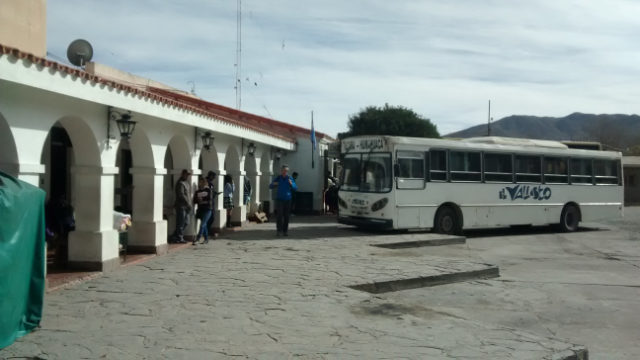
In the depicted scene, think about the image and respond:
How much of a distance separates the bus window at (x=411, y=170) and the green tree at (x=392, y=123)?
26.0 m

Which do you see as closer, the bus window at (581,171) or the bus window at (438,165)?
the bus window at (438,165)

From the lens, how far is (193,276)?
9406 mm

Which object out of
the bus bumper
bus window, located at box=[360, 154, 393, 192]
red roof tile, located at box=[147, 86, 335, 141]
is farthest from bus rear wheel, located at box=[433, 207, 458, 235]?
red roof tile, located at box=[147, 86, 335, 141]

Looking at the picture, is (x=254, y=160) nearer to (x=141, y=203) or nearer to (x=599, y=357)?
(x=141, y=203)

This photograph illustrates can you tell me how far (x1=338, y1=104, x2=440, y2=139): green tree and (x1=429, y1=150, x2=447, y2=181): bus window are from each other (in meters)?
25.5

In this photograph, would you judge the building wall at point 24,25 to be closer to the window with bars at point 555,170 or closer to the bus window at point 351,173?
the bus window at point 351,173

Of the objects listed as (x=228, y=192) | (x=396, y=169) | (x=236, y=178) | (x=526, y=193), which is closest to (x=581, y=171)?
(x=526, y=193)

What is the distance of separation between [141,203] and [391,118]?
33227 millimetres

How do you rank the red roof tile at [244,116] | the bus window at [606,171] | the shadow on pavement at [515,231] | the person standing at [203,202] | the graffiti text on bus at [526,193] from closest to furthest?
1. the person standing at [203,202]
2. the graffiti text on bus at [526,193]
3. the shadow on pavement at [515,231]
4. the bus window at [606,171]
5. the red roof tile at [244,116]

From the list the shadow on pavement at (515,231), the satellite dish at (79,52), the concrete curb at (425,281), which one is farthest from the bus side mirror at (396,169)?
the satellite dish at (79,52)

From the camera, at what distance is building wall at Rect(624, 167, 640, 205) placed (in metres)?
41.0

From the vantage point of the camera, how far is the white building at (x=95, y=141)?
742cm

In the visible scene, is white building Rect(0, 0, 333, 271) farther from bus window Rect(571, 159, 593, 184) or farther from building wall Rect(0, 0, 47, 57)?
bus window Rect(571, 159, 593, 184)

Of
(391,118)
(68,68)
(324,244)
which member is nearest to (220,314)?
(68,68)
